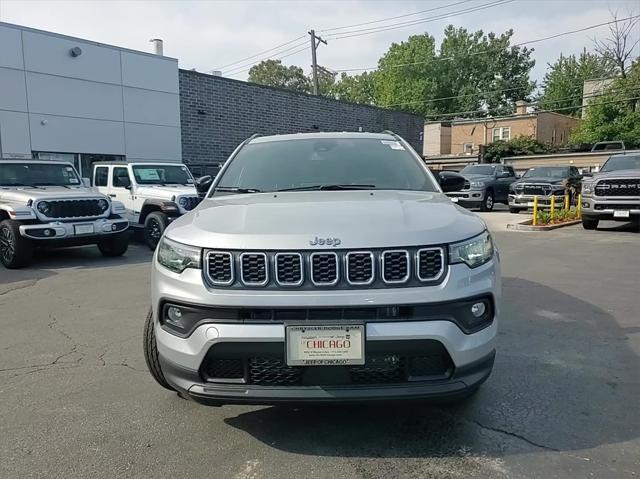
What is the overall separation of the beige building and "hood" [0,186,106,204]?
4005 centimetres

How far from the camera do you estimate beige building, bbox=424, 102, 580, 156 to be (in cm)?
4675

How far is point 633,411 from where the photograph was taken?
323 cm

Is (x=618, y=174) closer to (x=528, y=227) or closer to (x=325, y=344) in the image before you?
(x=528, y=227)

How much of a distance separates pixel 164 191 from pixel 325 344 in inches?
356

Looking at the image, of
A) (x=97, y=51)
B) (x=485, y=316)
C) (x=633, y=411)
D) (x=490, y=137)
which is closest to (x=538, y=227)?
(x=633, y=411)

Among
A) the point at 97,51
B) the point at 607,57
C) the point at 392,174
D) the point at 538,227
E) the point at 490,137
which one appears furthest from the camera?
the point at 490,137

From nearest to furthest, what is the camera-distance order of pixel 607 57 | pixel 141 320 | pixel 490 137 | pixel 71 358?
pixel 71 358
pixel 141 320
pixel 607 57
pixel 490 137

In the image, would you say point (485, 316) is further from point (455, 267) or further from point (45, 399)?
point (45, 399)

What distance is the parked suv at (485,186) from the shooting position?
62.2ft

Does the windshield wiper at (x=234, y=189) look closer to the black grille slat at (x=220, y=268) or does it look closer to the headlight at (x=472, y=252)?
the black grille slat at (x=220, y=268)

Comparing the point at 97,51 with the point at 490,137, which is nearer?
the point at 97,51

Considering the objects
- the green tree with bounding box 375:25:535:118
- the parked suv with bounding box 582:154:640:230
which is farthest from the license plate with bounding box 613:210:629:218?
the green tree with bounding box 375:25:535:118

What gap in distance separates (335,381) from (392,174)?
Answer: 193 cm

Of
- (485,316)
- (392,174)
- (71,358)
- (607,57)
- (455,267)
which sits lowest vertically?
(71,358)
